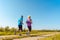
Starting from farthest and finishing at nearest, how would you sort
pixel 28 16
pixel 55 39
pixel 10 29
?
1. pixel 10 29
2. pixel 28 16
3. pixel 55 39

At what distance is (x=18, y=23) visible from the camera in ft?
57.1

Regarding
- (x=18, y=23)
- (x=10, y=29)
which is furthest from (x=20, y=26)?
(x=10, y=29)

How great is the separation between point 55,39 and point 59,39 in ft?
1.19

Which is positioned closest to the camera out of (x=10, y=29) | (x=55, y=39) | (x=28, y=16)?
(x=55, y=39)

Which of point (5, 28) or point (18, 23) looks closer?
point (18, 23)

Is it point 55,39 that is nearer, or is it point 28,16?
point 55,39

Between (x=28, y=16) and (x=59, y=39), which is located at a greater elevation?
(x=28, y=16)

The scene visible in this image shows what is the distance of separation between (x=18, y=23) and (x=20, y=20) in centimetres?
32

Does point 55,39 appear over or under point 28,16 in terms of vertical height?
under

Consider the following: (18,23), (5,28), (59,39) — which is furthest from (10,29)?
(59,39)

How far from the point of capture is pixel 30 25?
56.7 feet

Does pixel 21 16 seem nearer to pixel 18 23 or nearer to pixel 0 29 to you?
pixel 18 23

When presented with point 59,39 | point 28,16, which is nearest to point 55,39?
point 59,39

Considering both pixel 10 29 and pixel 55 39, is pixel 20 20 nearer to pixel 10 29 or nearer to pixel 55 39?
pixel 10 29
